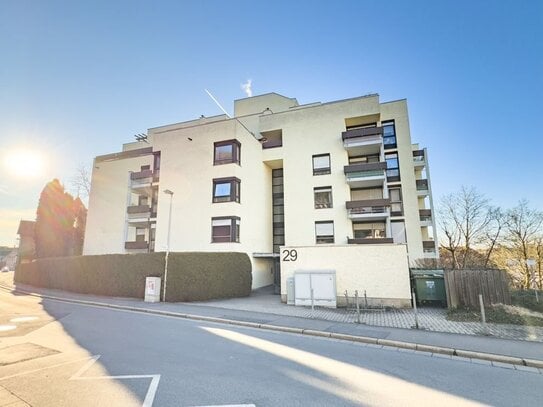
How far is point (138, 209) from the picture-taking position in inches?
1068

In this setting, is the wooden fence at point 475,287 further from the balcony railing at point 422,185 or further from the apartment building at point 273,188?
the balcony railing at point 422,185

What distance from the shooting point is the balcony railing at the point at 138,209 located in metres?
27.0

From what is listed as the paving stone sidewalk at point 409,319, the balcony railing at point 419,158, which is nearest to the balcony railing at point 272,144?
the balcony railing at point 419,158

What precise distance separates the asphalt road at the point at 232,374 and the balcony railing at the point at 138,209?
19276 millimetres

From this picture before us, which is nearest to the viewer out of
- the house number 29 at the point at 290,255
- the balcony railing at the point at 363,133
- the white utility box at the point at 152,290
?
the house number 29 at the point at 290,255

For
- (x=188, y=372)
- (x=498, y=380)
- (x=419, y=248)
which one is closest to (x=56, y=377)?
(x=188, y=372)

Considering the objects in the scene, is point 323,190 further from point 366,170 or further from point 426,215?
point 426,215

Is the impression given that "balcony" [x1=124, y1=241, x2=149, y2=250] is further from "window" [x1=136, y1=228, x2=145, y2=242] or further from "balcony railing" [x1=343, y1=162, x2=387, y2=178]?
"balcony railing" [x1=343, y1=162, x2=387, y2=178]

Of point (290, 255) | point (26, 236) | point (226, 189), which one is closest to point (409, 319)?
point (290, 255)

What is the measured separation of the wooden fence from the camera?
11.6 m

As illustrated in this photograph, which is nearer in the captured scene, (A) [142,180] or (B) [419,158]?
(A) [142,180]

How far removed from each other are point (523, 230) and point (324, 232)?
741 inches

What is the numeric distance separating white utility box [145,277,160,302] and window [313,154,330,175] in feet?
52.8

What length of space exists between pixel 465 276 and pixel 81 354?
1367 centimetres
